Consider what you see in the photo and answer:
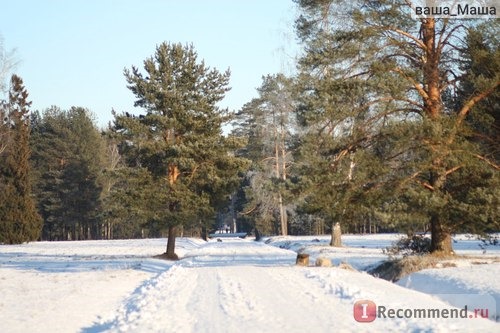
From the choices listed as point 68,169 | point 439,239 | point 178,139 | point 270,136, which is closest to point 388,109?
point 439,239

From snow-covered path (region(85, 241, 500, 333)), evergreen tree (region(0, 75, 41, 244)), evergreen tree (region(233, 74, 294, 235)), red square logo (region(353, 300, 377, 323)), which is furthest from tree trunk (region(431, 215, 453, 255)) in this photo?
evergreen tree (region(0, 75, 41, 244))

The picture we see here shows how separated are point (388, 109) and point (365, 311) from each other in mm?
10178

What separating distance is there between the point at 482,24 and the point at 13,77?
1729 inches

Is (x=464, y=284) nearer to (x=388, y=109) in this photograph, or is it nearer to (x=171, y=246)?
(x=388, y=109)

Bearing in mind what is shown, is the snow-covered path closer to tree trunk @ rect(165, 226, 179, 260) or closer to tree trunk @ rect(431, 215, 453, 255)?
tree trunk @ rect(431, 215, 453, 255)

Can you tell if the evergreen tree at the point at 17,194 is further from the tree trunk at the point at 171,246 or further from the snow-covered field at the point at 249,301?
the snow-covered field at the point at 249,301

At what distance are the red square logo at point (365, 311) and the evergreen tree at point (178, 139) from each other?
19022mm

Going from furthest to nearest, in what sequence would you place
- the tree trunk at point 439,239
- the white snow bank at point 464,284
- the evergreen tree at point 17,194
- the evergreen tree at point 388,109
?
the evergreen tree at point 17,194 → the tree trunk at point 439,239 → the evergreen tree at point 388,109 → the white snow bank at point 464,284

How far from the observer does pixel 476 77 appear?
1689 cm

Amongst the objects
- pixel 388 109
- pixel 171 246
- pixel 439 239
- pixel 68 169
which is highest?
pixel 68 169

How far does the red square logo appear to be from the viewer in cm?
855

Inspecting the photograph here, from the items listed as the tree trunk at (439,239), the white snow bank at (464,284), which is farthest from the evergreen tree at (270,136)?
the white snow bank at (464,284)

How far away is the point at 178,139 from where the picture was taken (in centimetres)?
2981

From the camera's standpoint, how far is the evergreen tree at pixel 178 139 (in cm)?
2881
